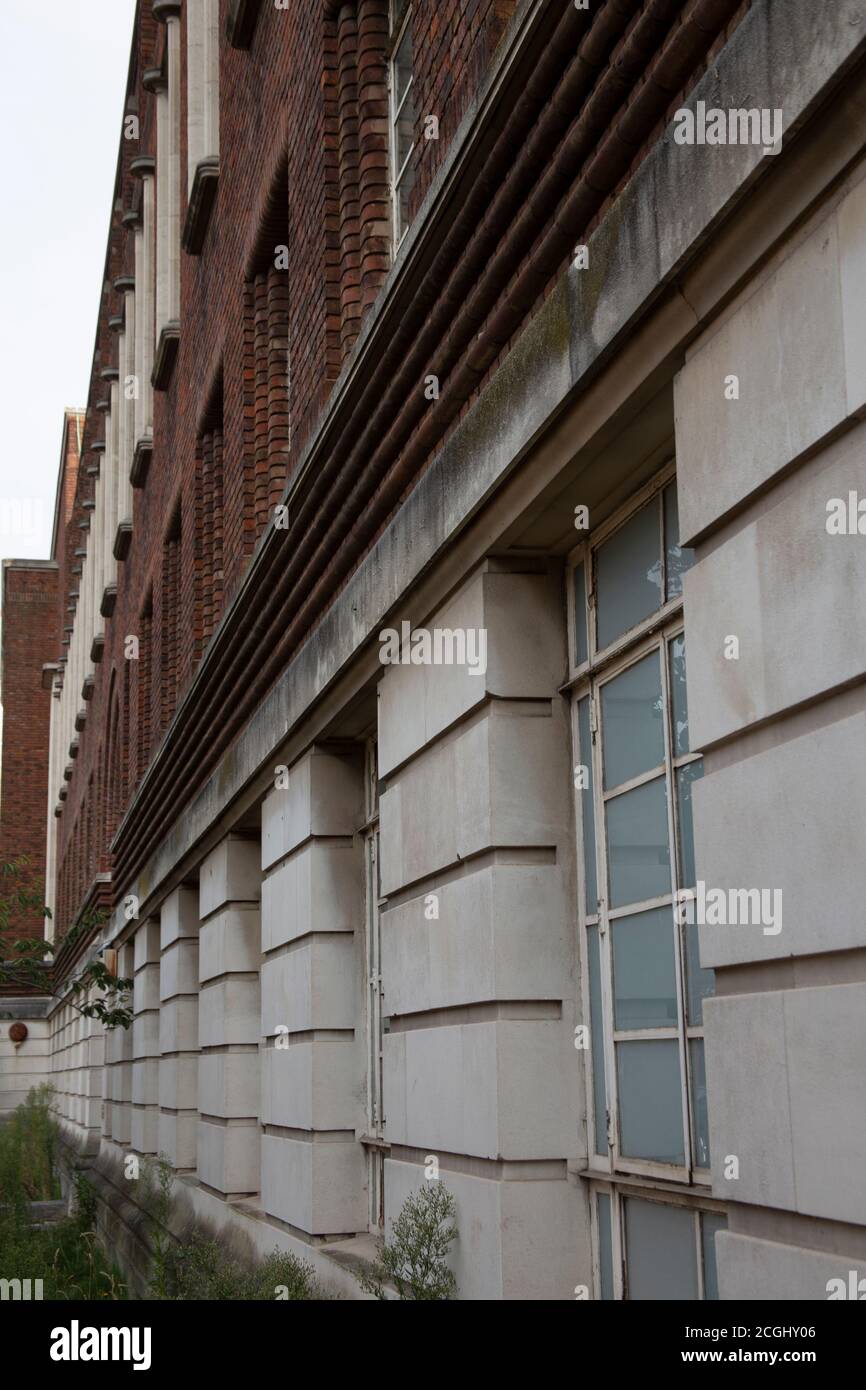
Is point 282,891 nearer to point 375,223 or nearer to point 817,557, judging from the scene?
point 375,223

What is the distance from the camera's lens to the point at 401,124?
8641 mm

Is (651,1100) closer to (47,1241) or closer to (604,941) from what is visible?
(604,941)

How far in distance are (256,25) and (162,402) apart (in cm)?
760

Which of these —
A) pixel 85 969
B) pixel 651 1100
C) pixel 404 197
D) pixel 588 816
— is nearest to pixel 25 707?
pixel 85 969

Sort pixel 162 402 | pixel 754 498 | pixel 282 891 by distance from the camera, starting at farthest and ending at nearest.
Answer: pixel 162 402 → pixel 282 891 → pixel 754 498

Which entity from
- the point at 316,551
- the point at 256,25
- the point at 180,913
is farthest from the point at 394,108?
the point at 180,913

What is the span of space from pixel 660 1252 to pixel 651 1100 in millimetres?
470

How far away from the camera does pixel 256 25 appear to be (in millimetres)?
11867

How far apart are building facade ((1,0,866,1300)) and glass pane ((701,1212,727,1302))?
0.04 metres

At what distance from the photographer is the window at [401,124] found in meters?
8.48

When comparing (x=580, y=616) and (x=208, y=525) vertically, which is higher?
(x=208, y=525)

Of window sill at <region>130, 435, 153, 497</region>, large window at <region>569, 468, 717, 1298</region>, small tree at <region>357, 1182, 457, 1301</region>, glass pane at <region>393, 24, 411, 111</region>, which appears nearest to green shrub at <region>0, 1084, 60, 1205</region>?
window sill at <region>130, 435, 153, 497</region>

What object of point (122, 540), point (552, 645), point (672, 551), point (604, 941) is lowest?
point (604, 941)

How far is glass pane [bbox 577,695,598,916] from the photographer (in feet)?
19.0
